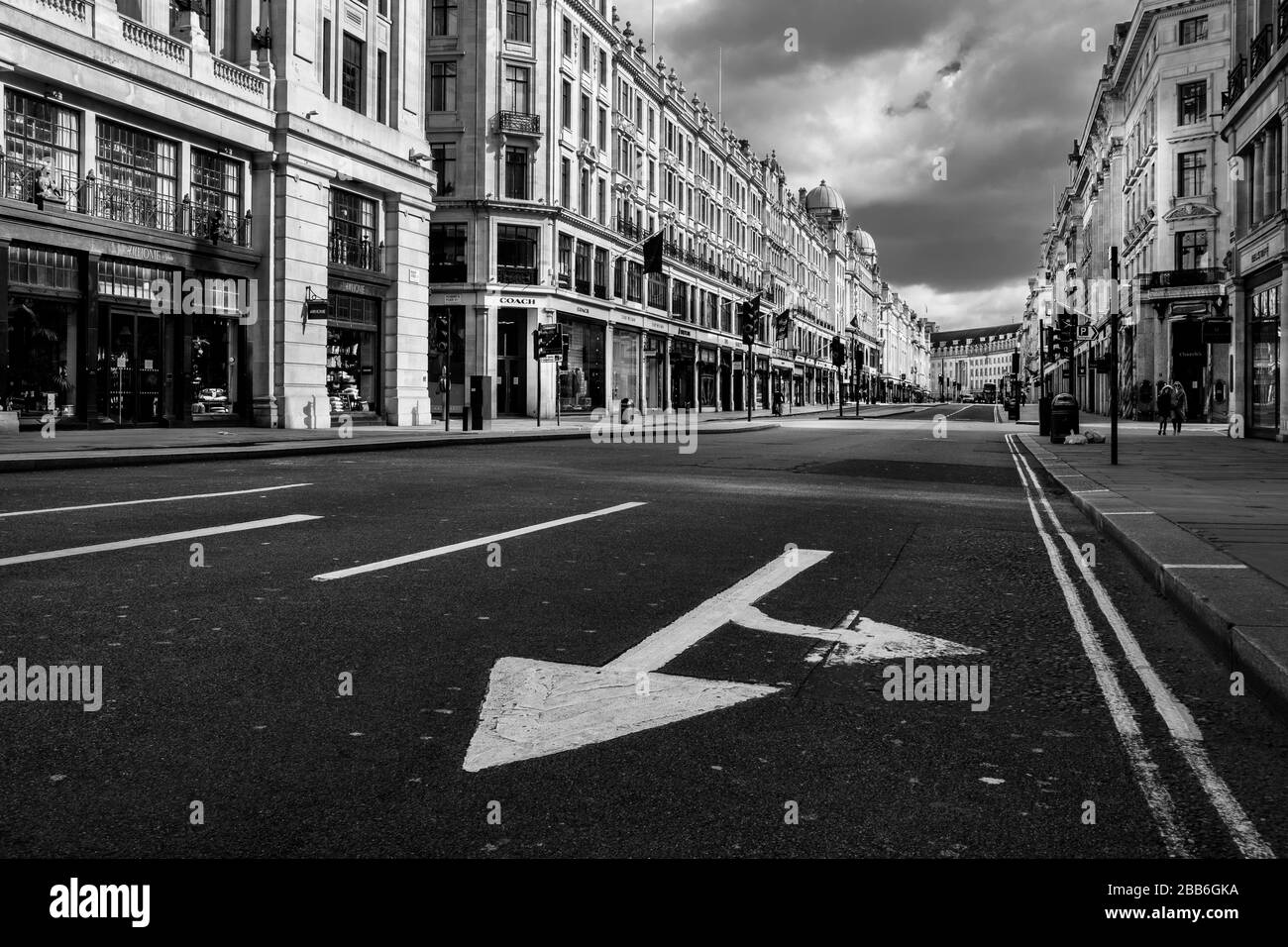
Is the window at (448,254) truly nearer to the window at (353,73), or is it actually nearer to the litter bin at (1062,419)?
the window at (353,73)

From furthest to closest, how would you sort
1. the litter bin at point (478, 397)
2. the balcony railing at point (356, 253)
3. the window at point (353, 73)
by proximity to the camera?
the window at point (353, 73), the balcony railing at point (356, 253), the litter bin at point (478, 397)

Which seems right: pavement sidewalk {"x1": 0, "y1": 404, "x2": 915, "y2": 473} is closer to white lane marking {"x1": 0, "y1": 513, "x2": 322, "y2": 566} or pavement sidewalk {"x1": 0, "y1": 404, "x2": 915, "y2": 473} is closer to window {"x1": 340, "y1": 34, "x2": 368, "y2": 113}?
white lane marking {"x1": 0, "y1": 513, "x2": 322, "y2": 566}

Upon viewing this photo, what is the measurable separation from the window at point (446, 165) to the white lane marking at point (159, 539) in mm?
38866

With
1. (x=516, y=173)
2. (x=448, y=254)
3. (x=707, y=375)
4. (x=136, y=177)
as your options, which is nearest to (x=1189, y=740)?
(x=136, y=177)

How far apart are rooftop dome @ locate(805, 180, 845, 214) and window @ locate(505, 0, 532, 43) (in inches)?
3670

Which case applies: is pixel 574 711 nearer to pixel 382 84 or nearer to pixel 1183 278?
pixel 382 84

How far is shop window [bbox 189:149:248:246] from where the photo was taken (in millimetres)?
25875

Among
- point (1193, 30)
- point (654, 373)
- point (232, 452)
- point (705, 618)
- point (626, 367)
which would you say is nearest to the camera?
point (705, 618)

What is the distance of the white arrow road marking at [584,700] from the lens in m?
3.52

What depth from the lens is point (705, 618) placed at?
5.57 meters

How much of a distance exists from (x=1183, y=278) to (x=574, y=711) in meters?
52.4

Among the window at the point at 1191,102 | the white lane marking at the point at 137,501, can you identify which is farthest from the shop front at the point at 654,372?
the white lane marking at the point at 137,501

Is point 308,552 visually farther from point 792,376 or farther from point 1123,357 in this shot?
point 792,376

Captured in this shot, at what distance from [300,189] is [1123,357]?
44242 mm
